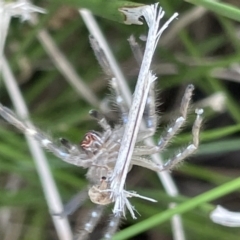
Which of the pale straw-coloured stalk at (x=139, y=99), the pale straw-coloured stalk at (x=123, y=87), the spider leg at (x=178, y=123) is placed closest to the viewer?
the pale straw-coloured stalk at (x=139, y=99)

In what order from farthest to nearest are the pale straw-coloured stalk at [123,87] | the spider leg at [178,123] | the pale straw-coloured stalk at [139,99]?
the pale straw-coloured stalk at [123,87] < the spider leg at [178,123] < the pale straw-coloured stalk at [139,99]

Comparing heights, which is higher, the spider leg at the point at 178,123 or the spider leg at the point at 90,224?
the spider leg at the point at 178,123

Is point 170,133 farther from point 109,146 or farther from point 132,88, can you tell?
point 132,88

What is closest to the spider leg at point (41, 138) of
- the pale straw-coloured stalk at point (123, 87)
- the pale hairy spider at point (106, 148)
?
the pale hairy spider at point (106, 148)

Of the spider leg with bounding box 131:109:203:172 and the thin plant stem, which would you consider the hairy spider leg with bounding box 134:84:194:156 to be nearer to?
the spider leg with bounding box 131:109:203:172

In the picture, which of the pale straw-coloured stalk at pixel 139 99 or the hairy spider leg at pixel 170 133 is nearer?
the pale straw-coloured stalk at pixel 139 99

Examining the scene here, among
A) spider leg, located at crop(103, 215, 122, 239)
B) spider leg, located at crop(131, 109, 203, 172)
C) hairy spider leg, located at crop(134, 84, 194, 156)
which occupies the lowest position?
spider leg, located at crop(103, 215, 122, 239)

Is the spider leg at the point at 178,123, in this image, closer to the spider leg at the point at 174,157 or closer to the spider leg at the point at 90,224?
the spider leg at the point at 174,157

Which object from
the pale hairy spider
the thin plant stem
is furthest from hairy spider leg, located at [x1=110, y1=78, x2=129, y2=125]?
the thin plant stem

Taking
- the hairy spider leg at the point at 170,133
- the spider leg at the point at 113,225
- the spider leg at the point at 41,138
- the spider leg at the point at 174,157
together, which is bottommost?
the spider leg at the point at 113,225
